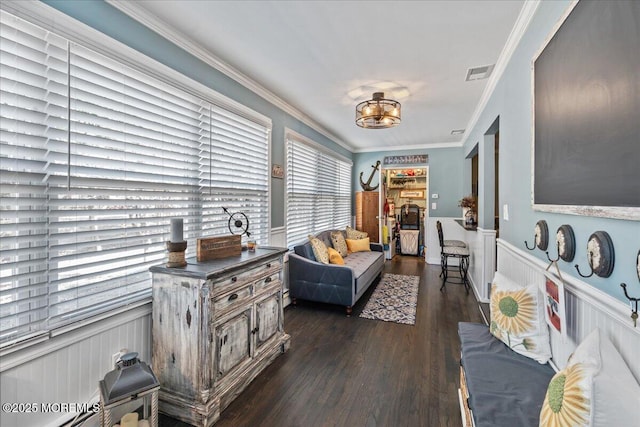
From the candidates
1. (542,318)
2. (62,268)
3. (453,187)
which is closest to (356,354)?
(542,318)

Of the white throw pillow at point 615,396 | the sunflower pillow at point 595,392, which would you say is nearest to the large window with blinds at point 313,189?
the sunflower pillow at point 595,392

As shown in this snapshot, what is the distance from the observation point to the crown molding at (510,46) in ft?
6.30

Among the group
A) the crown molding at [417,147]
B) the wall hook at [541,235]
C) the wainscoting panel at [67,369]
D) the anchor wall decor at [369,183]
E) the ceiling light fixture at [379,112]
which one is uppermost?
the crown molding at [417,147]

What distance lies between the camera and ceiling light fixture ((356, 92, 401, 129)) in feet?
10.7

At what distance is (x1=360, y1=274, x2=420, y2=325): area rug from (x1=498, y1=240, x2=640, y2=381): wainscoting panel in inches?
70.3

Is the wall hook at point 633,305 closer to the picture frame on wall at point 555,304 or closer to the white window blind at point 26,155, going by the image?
the picture frame on wall at point 555,304

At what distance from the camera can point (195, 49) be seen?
2.40 meters

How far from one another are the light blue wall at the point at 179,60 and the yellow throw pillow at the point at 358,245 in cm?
185

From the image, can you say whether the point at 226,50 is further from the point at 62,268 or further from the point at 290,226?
the point at 290,226

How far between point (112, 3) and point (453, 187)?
635 cm

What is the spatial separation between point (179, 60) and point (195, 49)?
7.7 inches

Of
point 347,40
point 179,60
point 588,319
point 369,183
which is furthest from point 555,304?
point 369,183

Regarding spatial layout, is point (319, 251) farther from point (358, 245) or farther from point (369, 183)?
point (369, 183)

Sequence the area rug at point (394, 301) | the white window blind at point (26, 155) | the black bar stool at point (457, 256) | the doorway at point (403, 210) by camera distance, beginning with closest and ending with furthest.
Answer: the white window blind at point (26, 155), the area rug at point (394, 301), the black bar stool at point (457, 256), the doorway at point (403, 210)
